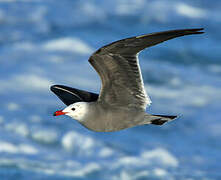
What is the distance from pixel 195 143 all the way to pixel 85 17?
1564cm

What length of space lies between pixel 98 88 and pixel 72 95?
80.3ft

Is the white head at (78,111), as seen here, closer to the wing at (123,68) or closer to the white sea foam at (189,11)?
the wing at (123,68)

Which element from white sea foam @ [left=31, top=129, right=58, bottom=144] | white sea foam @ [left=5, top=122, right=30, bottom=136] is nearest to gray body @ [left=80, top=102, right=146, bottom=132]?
white sea foam @ [left=31, top=129, right=58, bottom=144]

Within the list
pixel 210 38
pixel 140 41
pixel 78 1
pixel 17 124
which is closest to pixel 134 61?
pixel 140 41

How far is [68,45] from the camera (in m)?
44.6

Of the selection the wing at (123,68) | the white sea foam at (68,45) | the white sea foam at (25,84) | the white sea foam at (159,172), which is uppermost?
the white sea foam at (68,45)

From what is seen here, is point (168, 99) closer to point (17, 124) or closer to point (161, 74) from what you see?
point (161, 74)

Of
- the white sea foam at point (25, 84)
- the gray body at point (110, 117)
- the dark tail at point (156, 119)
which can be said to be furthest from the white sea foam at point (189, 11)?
the gray body at point (110, 117)

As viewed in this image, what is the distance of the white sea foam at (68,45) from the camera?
142 ft

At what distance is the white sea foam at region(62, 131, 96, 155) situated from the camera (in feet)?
110

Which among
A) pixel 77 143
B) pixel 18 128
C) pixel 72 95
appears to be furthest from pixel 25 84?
pixel 72 95

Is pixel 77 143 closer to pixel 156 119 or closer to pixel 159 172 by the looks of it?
pixel 159 172

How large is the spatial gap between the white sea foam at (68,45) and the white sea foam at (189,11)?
30.4ft

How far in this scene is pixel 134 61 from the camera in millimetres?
8242
